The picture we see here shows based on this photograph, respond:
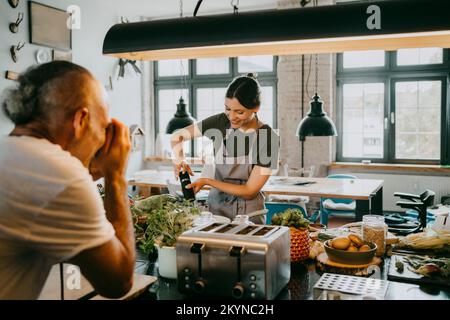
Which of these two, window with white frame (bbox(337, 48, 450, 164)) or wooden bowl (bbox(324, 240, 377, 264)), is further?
window with white frame (bbox(337, 48, 450, 164))

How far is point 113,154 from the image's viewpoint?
1321 millimetres

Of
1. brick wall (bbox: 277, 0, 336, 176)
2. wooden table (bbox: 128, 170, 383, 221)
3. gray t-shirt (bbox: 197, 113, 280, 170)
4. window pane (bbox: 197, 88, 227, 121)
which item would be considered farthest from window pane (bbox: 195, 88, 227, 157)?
gray t-shirt (bbox: 197, 113, 280, 170)

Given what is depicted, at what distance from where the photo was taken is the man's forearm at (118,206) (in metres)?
1.28

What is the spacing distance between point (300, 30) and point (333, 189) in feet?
10.8

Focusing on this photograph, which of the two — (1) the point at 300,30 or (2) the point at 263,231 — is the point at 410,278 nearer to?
(2) the point at 263,231

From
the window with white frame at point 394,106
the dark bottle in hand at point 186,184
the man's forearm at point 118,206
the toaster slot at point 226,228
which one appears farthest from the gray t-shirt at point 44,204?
the window with white frame at point 394,106

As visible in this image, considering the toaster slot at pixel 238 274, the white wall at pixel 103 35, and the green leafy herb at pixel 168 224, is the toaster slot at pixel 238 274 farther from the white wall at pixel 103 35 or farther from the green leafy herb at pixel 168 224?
the white wall at pixel 103 35

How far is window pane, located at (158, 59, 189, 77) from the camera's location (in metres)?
8.14

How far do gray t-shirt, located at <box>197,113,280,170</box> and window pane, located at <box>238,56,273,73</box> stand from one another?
470 cm

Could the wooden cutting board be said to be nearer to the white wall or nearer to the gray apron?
the gray apron

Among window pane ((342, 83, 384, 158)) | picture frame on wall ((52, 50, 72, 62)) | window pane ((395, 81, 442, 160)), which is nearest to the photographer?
picture frame on wall ((52, 50, 72, 62))

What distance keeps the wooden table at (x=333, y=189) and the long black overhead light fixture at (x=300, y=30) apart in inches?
101

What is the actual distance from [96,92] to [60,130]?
0.14 m
